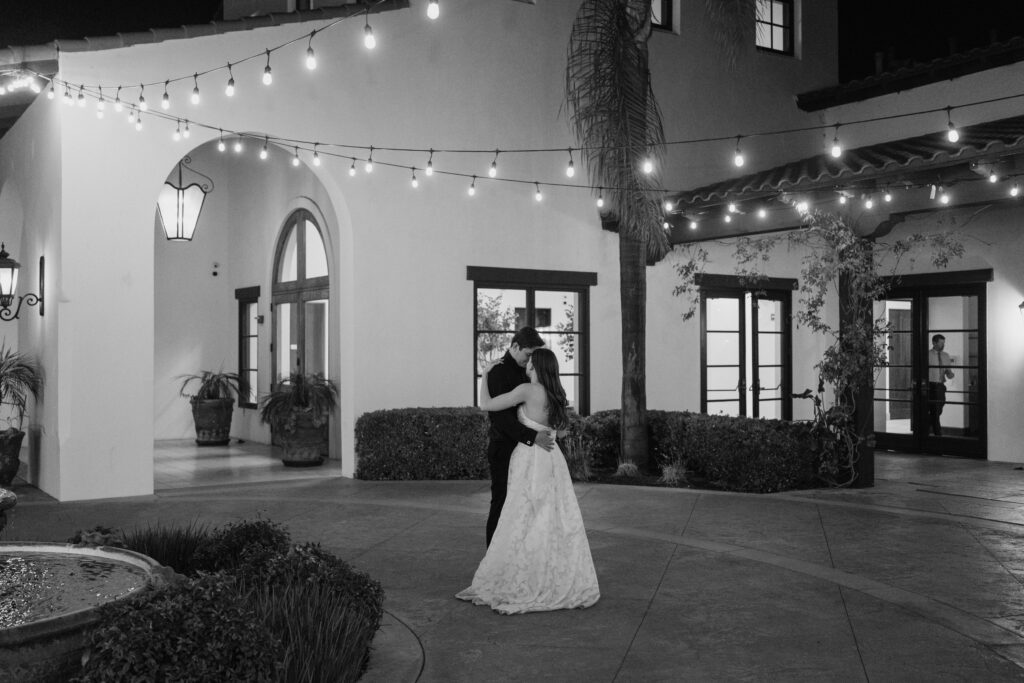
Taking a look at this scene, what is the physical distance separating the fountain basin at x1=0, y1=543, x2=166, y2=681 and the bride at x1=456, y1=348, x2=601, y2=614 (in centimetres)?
216

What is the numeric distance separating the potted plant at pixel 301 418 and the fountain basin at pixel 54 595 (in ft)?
24.4

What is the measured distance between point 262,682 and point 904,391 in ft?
41.0

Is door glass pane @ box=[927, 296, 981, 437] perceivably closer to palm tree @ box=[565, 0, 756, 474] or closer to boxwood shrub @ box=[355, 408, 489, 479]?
palm tree @ box=[565, 0, 756, 474]

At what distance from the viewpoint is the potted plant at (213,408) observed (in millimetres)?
15180

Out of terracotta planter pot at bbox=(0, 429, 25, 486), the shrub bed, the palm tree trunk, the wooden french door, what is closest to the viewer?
the shrub bed

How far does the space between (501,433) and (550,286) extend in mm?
6581

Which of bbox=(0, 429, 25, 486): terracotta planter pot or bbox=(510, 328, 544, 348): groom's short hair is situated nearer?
bbox=(510, 328, 544, 348): groom's short hair

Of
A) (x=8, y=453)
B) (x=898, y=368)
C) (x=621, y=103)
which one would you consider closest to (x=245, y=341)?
(x=8, y=453)

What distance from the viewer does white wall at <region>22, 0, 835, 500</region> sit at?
32.4ft

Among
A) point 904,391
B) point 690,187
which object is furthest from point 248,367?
point 904,391

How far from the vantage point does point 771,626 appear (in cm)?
552

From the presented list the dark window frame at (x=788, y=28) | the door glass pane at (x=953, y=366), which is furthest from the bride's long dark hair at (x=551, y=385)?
the dark window frame at (x=788, y=28)

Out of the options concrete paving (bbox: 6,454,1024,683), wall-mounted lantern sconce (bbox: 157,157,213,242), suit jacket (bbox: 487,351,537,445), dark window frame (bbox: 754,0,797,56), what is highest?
dark window frame (bbox: 754,0,797,56)

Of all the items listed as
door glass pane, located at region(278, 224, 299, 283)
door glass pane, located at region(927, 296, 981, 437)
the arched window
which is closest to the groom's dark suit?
the arched window
